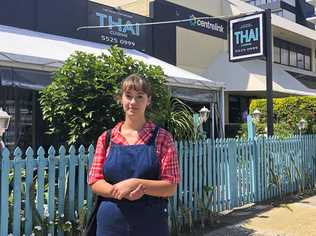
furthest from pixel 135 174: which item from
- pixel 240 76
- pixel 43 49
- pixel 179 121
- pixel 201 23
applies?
pixel 240 76

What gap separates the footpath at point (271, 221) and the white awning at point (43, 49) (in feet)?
12.2

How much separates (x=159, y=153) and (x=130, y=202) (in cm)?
35

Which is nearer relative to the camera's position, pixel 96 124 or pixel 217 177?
pixel 96 124

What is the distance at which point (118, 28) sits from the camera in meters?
14.0

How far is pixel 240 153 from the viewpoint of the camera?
325 inches

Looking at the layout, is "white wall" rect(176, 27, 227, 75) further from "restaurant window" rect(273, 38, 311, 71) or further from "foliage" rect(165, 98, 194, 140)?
"foliage" rect(165, 98, 194, 140)

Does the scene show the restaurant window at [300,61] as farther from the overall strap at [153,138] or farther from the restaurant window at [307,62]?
the overall strap at [153,138]

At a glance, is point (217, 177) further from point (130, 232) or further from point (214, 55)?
point (214, 55)

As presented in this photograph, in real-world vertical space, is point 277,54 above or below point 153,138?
above

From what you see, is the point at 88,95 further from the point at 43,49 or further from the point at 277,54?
the point at 277,54

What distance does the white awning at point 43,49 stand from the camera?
26.6 ft

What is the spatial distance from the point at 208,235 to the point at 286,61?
19901mm

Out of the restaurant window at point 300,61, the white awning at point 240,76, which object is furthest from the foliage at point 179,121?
the restaurant window at point 300,61

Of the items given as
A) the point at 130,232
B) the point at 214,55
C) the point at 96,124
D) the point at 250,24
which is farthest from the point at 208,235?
the point at 214,55
